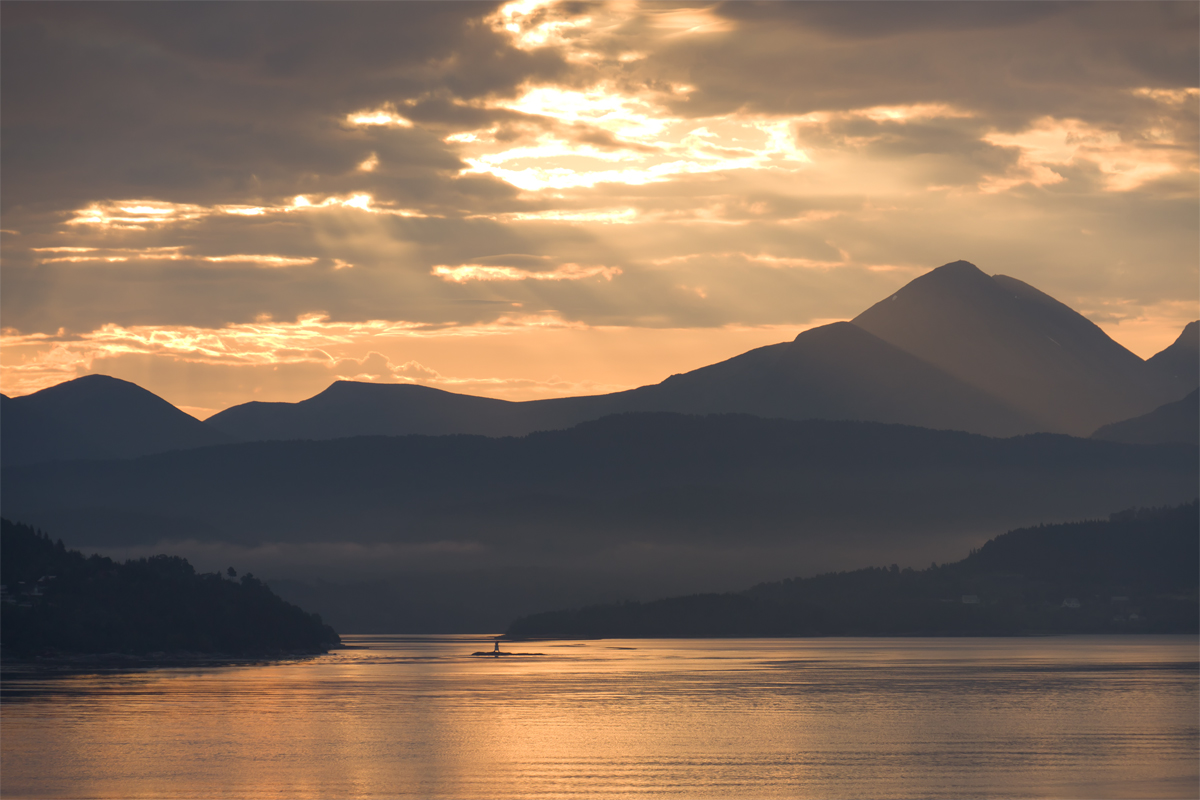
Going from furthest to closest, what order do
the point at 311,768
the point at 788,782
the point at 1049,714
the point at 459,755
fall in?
the point at 1049,714 < the point at 459,755 < the point at 311,768 < the point at 788,782

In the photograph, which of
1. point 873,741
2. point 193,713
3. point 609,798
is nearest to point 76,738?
point 193,713

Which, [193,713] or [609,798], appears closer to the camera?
[609,798]

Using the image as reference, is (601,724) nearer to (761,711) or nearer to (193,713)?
(761,711)

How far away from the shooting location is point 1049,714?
161125 millimetres

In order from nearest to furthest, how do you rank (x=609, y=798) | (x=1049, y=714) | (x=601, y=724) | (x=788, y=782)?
1. (x=609, y=798)
2. (x=788, y=782)
3. (x=601, y=724)
4. (x=1049, y=714)

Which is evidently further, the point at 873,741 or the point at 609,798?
the point at 873,741

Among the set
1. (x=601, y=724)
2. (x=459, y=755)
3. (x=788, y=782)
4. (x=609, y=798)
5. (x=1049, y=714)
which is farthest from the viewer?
(x=1049, y=714)

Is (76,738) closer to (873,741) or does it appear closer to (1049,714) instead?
(873,741)

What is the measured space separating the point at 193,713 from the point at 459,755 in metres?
48.9

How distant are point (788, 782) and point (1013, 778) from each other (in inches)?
655

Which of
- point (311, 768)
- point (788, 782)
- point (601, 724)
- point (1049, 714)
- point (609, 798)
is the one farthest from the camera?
point (1049, 714)

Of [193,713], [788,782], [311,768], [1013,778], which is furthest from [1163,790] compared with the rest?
[193,713]

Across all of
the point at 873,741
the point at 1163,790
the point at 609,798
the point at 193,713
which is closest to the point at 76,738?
the point at 193,713

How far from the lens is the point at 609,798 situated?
98125 mm
